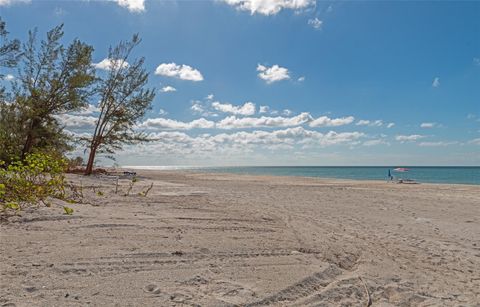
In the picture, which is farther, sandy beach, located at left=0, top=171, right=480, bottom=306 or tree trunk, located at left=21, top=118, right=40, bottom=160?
tree trunk, located at left=21, top=118, right=40, bottom=160

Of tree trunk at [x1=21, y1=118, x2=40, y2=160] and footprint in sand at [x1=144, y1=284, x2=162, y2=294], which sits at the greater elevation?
tree trunk at [x1=21, y1=118, x2=40, y2=160]

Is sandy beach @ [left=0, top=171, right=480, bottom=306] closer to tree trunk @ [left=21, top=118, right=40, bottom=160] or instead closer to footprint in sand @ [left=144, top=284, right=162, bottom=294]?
footprint in sand @ [left=144, top=284, right=162, bottom=294]

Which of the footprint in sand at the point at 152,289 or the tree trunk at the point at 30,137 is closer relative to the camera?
the footprint in sand at the point at 152,289

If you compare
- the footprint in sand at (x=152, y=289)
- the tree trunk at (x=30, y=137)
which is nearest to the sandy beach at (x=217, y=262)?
the footprint in sand at (x=152, y=289)

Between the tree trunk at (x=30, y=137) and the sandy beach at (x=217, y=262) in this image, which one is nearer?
the sandy beach at (x=217, y=262)

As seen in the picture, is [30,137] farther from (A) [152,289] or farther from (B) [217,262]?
(A) [152,289]

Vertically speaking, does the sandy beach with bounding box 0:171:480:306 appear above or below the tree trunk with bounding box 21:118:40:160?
below

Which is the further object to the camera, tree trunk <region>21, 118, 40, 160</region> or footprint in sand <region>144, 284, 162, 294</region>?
tree trunk <region>21, 118, 40, 160</region>

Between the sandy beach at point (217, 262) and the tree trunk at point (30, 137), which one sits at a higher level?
the tree trunk at point (30, 137)

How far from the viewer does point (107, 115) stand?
850 inches

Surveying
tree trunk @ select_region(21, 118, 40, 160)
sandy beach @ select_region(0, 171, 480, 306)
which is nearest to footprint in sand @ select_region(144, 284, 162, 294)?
sandy beach @ select_region(0, 171, 480, 306)

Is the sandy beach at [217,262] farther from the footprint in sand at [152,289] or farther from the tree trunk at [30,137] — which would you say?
the tree trunk at [30,137]

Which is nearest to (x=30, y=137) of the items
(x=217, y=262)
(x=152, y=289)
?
(x=217, y=262)

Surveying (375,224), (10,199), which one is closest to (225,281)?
(10,199)
